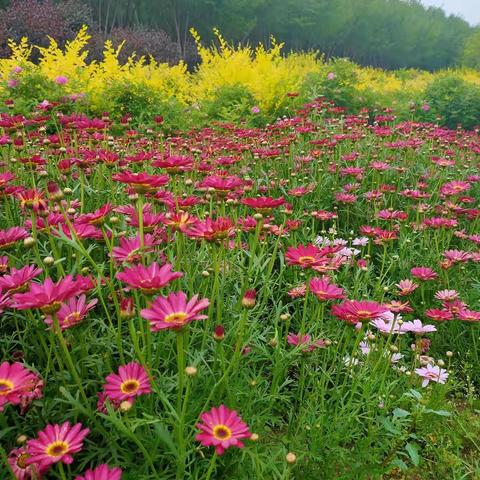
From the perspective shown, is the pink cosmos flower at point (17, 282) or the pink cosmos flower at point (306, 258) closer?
the pink cosmos flower at point (17, 282)

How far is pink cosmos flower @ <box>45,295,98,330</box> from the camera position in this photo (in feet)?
3.81

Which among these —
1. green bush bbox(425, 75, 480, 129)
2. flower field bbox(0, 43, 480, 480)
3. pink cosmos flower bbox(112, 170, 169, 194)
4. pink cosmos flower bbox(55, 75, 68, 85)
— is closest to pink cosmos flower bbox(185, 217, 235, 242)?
flower field bbox(0, 43, 480, 480)

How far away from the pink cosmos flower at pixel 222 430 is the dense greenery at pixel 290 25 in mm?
15125

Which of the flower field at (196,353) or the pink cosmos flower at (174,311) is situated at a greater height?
the pink cosmos flower at (174,311)

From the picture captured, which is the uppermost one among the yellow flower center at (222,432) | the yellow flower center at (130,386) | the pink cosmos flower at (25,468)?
the yellow flower center at (130,386)

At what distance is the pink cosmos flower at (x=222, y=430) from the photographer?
932 mm

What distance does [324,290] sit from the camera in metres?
1.50

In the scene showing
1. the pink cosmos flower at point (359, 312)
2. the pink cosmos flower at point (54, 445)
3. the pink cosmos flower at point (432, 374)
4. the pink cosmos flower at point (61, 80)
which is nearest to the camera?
the pink cosmos flower at point (54, 445)

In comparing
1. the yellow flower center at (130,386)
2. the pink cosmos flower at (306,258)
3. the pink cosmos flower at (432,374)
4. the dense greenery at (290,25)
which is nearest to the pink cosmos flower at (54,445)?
the yellow flower center at (130,386)

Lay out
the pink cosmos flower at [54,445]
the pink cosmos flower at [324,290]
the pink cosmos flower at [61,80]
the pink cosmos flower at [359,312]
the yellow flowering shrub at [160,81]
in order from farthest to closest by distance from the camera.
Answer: the yellow flowering shrub at [160,81]
the pink cosmos flower at [61,80]
the pink cosmos flower at [324,290]
the pink cosmos flower at [359,312]
the pink cosmos flower at [54,445]

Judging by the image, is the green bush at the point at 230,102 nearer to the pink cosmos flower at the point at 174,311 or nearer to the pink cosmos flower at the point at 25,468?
the pink cosmos flower at the point at 174,311

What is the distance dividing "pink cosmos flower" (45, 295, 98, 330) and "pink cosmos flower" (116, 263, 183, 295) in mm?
182

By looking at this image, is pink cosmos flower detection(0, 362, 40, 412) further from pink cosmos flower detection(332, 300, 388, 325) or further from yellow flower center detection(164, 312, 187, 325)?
pink cosmos flower detection(332, 300, 388, 325)

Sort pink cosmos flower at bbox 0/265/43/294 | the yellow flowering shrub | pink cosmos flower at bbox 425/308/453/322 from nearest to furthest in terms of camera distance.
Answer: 1. pink cosmos flower at bbox 0/265/43/294
2. pink cosmos flower at bbox 425/308/453/322
3. the yellow flowering shrub
